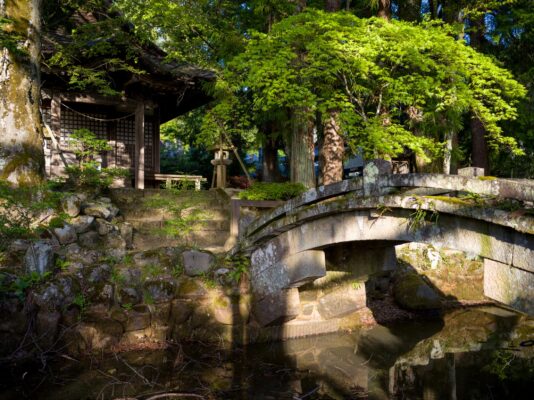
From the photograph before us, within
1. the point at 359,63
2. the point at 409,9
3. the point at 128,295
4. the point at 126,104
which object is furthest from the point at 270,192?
the point at 409,9

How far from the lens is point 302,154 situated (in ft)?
41.6

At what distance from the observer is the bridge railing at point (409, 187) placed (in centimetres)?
498

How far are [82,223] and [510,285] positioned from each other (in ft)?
24.2

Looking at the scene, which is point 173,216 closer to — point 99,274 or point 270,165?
point 99,274

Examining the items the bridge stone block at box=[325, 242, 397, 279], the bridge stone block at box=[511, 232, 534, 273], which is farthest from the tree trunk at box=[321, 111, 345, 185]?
the bridge stone block at box=[511, 232, 534, 273]

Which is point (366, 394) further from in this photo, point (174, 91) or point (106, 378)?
point (174, 91)

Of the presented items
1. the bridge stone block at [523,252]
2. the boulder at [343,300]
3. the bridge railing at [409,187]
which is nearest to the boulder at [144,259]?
the bridge railing at [409,187]

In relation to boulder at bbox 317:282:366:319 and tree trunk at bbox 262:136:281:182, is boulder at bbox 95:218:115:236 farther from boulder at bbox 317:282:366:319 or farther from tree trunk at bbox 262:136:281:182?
tree trunk at bbox 262:136:281:182

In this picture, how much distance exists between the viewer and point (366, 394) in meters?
7.14

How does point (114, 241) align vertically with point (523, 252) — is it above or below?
below

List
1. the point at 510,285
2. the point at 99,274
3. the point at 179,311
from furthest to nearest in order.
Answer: the point at 179,311 < the point at 99,274 < the point at 510,285

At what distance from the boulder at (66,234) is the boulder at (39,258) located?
0.63 metres

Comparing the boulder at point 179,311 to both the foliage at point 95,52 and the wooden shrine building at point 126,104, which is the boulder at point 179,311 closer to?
the wooden shrine building at point 126,104

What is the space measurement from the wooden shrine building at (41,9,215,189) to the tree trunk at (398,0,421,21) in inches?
300
